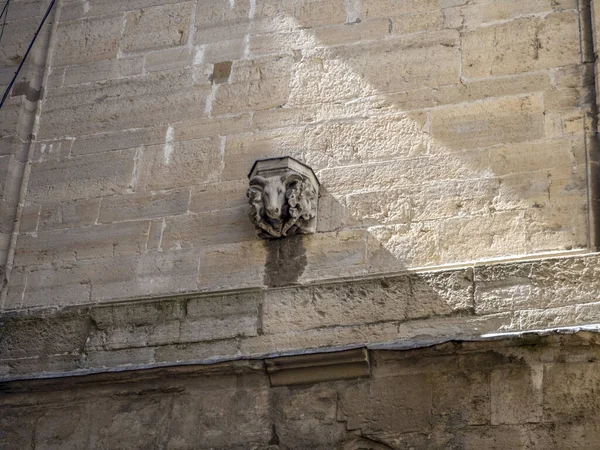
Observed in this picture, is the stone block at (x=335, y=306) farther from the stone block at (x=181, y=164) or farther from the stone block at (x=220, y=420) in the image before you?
the stone block at (x=181, y=164)

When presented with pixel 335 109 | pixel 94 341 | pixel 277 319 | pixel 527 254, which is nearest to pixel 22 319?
pixel 94 341

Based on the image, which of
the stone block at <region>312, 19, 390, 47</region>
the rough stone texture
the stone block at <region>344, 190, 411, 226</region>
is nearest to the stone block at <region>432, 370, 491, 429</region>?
the rough stone texture

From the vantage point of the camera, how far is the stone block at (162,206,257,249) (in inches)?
283

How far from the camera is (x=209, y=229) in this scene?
7262mm

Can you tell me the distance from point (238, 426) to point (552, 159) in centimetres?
196

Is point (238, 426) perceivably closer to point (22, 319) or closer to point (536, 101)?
→ point (22, 319)

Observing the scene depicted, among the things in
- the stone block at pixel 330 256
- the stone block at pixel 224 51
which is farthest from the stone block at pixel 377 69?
the stone block at pixel 330 256

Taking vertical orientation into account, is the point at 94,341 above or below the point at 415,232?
below

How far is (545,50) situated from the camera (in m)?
7.27

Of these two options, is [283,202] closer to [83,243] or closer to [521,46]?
[83,243]

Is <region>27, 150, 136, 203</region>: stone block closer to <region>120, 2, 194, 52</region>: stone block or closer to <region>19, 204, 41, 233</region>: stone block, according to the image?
<region>19, 204, 41, 233</region>: stone block

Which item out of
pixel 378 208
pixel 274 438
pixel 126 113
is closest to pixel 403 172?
pixel 378 208

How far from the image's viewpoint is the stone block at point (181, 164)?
7.47m

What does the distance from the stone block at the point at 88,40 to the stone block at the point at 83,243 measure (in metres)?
1.16
